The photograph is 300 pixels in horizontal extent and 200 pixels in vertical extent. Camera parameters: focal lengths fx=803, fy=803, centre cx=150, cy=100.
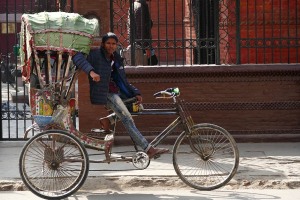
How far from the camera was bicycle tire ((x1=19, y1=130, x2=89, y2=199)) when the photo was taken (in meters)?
8.48

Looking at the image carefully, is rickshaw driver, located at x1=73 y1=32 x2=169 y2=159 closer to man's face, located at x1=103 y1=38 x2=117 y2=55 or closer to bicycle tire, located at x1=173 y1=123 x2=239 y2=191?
man's face, located at x1=103 y1=38 x2=117 y2=55

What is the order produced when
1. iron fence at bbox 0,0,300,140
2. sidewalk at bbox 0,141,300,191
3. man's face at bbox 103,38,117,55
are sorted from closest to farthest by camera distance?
1. man's face at bbox 103,38,117,55
2. sidewalk at bbox 0,141,300,191
3. iron fence at bbox 0,0,300,140

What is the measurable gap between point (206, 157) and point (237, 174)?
986 millimetres

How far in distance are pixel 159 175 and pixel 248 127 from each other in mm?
3133

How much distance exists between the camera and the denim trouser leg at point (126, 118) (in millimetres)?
8875

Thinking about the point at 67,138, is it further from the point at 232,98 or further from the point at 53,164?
the point at 232,98

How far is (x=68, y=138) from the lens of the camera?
336 inches

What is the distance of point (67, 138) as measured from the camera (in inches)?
336

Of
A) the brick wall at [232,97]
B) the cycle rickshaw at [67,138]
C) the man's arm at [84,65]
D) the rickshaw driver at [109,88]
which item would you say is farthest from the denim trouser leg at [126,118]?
the brick wall at [232,97]

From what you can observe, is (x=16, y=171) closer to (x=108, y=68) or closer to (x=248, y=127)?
(x=108, y=68)

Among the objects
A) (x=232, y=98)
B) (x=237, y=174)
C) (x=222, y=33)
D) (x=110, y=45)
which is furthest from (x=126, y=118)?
(x=222, y=33)

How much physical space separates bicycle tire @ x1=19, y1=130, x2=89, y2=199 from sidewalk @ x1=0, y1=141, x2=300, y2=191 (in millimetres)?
335

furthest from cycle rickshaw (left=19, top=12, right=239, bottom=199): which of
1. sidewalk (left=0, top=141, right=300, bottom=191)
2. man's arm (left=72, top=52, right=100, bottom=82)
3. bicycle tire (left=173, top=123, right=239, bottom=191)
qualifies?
sidewalk (left=0, top=141, right=300, bottom=191)

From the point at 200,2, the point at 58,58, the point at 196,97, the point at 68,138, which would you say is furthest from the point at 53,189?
the point at 200,2
